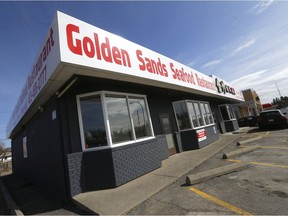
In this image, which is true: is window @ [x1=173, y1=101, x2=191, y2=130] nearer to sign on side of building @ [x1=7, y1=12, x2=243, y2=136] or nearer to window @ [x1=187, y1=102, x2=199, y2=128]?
window @ [x1=187, y1=102, x2=199, y2=128]

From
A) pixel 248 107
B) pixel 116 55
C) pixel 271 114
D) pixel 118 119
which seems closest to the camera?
pixel 116 55

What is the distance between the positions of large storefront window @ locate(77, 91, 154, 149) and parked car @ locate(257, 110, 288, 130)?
13199mm

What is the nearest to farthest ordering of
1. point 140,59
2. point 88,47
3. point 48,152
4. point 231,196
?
point 231,196 < point 88,47 < point 140,59 < point 48,152

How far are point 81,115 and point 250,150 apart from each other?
7430 millimetres

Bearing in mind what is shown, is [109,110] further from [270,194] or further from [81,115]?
[270,194]

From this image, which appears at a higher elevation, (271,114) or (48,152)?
(48,152)

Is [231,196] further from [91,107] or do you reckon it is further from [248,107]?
[248,107]

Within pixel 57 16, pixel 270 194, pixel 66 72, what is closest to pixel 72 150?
pixel 66 72

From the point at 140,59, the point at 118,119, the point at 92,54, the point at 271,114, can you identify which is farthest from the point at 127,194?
the point at 271,114

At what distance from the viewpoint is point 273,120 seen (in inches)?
596

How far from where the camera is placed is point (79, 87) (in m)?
6.34

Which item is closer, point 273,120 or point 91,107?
point 91,107

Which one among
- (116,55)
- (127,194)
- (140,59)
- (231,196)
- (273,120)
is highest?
(140,59)

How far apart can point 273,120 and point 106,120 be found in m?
14.9
